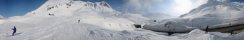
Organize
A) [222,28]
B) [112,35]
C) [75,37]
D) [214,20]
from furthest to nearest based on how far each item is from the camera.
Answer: [214,20]
[222,28]
[112,35]
[75,37]

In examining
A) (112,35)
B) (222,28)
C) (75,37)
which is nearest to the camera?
(75,37)

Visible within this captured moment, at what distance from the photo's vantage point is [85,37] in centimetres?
3128

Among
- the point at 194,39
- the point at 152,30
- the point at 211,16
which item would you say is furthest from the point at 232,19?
the point at 194,39

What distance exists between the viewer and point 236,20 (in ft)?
132

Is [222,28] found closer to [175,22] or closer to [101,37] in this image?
[175,22]

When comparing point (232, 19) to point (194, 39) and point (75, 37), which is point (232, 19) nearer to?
point (194, 39)

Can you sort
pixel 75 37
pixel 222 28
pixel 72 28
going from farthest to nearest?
pixel 222 28
pixel 72 28
pixel 75 37

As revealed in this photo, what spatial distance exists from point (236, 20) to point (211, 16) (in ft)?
18.1

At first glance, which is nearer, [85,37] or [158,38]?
[85,37]

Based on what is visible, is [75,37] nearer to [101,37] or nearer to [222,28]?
[101,37]

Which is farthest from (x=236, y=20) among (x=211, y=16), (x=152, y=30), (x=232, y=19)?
(x=152, y=30)

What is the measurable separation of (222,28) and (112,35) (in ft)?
44.7

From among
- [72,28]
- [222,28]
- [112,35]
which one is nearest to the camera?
[112,35]

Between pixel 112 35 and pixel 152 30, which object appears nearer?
pixel 112 35
